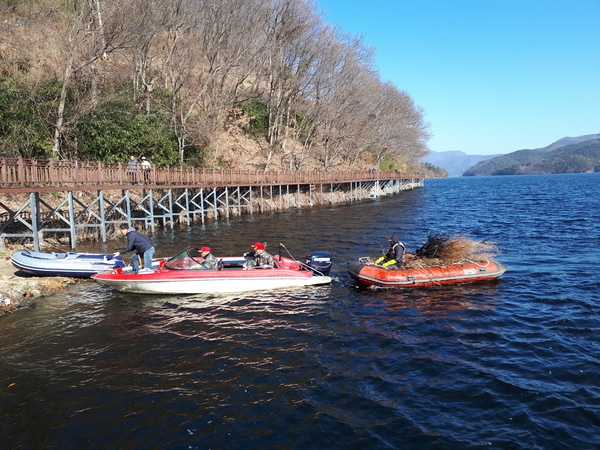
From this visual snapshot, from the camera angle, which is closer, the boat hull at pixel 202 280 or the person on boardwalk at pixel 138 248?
the boat hull at pixel 202 280

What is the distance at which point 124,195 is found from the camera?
27.8m

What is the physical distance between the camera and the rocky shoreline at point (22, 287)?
463 inches

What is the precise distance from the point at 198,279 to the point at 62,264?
5381 millimetres

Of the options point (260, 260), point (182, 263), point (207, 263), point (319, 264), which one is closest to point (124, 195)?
point (182, 263)

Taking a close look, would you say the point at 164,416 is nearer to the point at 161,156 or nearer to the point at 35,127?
the point at 35,127

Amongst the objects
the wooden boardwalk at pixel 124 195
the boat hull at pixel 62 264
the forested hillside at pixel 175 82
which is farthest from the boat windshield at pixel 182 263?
the forested hillside at pixel 175 82

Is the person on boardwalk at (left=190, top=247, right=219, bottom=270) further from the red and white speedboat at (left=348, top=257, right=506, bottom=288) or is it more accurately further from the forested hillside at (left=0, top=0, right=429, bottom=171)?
the forested hillside at (left=0, top=0, right=429, bottom=171)

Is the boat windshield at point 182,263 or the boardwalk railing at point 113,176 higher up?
the boardwalk railing at point 113,176

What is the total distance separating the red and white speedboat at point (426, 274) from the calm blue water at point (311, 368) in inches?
15.8

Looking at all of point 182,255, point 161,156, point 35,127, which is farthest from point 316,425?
point 161,156

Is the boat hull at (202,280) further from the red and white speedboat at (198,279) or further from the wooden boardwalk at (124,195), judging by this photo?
the wooden boardwalk at (124,195)

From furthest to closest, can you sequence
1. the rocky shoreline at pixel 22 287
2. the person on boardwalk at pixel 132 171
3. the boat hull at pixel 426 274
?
the person on boardwalk at pixel 132 171 < the boat hull at pixel 426 274 < the rocky shoreline at pixel 22 287

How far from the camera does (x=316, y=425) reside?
6.71 m

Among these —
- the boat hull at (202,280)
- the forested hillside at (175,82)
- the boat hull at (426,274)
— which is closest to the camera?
the boat hull at (202,280)
